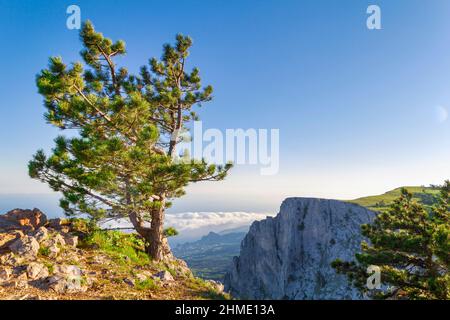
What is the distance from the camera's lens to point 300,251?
448 feet

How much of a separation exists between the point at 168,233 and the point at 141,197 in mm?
4956

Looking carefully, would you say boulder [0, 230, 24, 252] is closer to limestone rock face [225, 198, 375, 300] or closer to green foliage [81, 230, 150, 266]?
green foliage [81, 230, 150, 266]

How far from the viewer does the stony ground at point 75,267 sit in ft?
30.6

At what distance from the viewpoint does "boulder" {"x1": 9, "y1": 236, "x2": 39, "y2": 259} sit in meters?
11.3

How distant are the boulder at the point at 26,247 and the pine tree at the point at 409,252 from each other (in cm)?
2018

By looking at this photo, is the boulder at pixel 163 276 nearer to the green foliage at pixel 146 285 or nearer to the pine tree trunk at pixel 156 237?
the green foliage at pixel 146 285

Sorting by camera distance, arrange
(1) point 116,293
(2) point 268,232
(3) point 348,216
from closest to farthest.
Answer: (1) point 116,293 → (3) point 348,216 → (2) point 268,232

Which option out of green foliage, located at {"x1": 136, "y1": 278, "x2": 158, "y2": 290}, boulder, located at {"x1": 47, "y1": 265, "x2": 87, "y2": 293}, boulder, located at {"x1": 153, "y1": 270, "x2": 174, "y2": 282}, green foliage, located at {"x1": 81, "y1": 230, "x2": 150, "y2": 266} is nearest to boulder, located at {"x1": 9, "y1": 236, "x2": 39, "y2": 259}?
boulder, located at {"x1": 47, "y1": 265, "x2": 87, "y2": 293}

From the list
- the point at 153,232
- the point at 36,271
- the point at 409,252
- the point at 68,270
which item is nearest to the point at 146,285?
the point at 68,270

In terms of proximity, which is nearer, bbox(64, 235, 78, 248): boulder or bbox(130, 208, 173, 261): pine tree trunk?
bbox(64, 235, 78, 248): boulder

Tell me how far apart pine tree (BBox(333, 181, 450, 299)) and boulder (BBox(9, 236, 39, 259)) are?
20.2 m

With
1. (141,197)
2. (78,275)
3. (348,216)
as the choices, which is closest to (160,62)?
(141,197)

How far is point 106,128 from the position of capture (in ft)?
52.5
